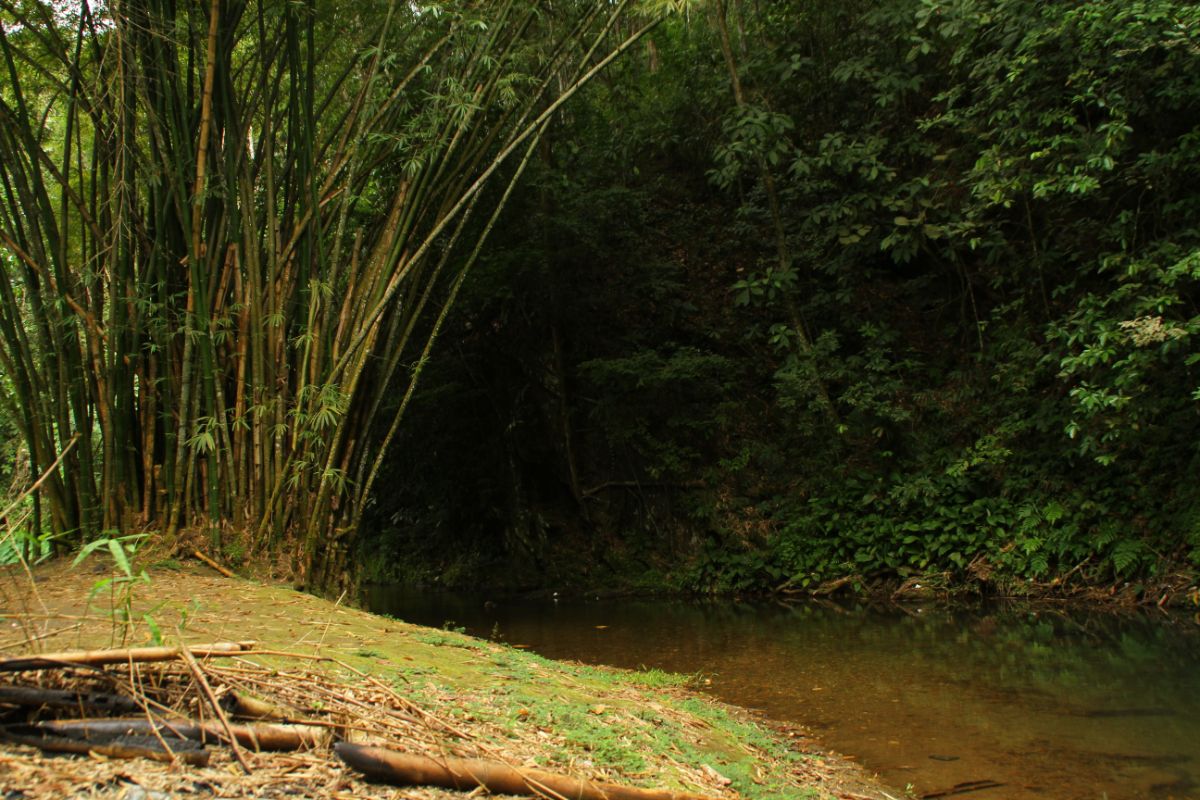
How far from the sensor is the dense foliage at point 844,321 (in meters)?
6.56

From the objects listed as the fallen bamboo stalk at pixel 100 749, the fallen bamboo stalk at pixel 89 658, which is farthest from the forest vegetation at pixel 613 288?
the fallen bamboo stalk at pixel 100 749

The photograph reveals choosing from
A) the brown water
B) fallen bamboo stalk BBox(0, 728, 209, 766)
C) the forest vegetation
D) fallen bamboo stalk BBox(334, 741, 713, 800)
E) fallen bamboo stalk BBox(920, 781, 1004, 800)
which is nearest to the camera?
fallen bamboo stalk BBox(0, 728, 209, 766)

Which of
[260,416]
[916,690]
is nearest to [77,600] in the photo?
[260,416]

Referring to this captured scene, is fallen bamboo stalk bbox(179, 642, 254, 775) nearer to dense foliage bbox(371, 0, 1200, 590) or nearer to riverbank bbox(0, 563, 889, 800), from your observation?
riverbank bbox(0, 563, 889, 800)

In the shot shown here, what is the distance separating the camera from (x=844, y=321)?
8.77m

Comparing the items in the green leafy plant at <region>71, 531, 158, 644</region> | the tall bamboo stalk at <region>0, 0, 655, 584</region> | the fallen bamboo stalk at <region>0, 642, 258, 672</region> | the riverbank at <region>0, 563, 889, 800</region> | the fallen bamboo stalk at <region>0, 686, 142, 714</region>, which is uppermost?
the tall bamboo stalk at <region>0, 0, 655, 584</region>

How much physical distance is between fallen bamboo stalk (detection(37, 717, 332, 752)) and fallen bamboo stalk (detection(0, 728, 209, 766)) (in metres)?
0.03

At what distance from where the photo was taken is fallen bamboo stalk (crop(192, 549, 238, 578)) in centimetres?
434

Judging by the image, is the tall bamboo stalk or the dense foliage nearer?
the tall bamboo stalk

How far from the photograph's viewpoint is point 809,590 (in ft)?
27.0

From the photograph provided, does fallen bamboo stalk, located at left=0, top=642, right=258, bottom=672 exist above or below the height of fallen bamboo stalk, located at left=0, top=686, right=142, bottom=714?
above

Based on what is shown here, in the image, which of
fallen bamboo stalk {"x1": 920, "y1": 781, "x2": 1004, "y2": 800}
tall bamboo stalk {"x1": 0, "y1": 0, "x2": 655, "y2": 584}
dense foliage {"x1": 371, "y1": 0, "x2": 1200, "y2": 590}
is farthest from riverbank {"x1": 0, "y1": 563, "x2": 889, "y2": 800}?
dense foliage {"x1": 371, "y1": 0, "x2": 1200, "y2": 590}

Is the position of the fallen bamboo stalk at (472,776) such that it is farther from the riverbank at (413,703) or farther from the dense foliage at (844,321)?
the dense foliage at (844,321)

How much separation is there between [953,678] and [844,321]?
4.78 metres
